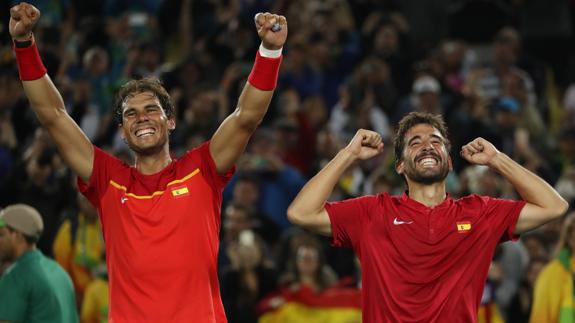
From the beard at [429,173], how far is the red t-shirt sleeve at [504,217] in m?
0.30

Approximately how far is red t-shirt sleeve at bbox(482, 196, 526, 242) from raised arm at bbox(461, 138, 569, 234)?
28mm

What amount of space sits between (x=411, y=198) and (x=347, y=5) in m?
9.29

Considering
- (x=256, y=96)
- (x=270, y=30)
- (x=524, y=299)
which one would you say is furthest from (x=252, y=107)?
(x=524, y=299)

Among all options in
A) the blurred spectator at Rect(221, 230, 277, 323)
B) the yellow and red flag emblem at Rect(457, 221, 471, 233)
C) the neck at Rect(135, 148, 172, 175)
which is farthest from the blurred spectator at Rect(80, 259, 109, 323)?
the yellow and red flag emblem at Rect(457, 221, 471, 233)

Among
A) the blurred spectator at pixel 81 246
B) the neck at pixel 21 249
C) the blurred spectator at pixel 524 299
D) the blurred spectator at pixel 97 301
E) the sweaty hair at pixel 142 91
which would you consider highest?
the sweaty hair at pixel 142 91

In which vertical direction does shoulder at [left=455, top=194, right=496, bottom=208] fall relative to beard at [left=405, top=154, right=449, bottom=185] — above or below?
below

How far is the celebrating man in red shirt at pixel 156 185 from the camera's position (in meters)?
6.43

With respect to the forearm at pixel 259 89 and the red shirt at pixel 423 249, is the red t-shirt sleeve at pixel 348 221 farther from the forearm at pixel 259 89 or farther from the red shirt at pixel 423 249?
the forearm at pixel 259 89

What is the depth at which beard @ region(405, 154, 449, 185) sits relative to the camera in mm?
6758

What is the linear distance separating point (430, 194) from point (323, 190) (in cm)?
58

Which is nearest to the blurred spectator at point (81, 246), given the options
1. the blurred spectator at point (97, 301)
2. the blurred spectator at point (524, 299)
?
the blurred spectator at point (97, 301)

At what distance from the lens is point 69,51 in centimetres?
1435

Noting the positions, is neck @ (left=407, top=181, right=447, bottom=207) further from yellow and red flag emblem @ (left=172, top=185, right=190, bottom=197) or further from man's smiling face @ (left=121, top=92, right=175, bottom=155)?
man's smiling face @ (left=121, top=92, right=175, bottom=155)

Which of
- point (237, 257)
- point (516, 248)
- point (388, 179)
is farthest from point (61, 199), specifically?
point (516, 248)
